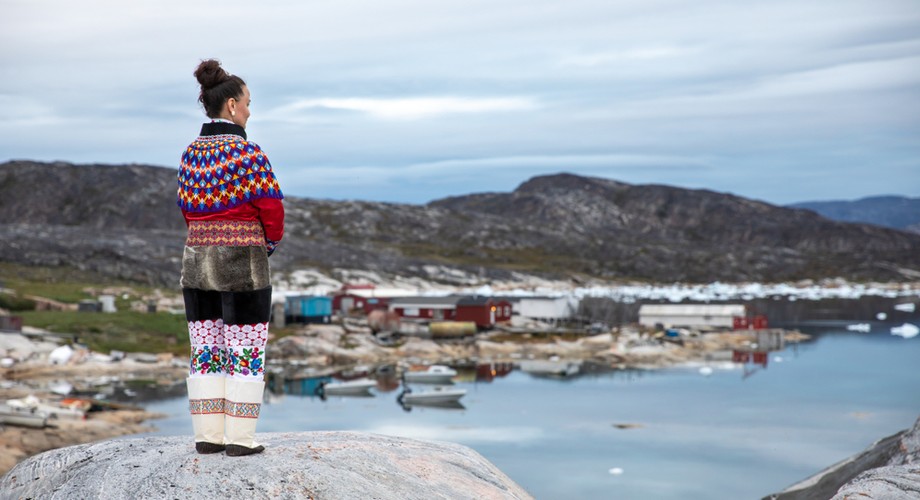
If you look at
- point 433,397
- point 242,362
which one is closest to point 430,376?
point 433,397

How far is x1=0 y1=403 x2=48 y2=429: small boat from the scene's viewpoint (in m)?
41.5

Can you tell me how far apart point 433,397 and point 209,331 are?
164ft

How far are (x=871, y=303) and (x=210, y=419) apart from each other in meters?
149

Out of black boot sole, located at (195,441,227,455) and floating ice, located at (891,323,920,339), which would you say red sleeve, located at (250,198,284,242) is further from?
floating ice, located at (891,323,920,339)

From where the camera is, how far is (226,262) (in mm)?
8008

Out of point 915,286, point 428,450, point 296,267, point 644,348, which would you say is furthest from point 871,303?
point 428,450

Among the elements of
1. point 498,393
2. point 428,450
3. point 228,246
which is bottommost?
point 498,393

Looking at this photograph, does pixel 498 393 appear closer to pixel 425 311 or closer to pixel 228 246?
pixel 425 311

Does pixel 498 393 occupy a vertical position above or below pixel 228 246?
below

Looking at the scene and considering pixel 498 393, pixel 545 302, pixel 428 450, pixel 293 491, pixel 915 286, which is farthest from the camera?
pixel 915 286

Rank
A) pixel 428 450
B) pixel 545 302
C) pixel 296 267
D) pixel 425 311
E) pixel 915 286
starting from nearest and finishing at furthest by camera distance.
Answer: pixel 428 450
pixel 425 311
pixel 545 302
pixel 296 267
pixel 915 286

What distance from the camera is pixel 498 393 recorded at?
204ft

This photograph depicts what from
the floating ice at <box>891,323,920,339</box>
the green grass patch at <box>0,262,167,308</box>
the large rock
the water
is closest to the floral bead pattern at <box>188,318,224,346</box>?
the large rock

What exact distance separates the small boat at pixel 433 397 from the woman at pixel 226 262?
49267 mm
